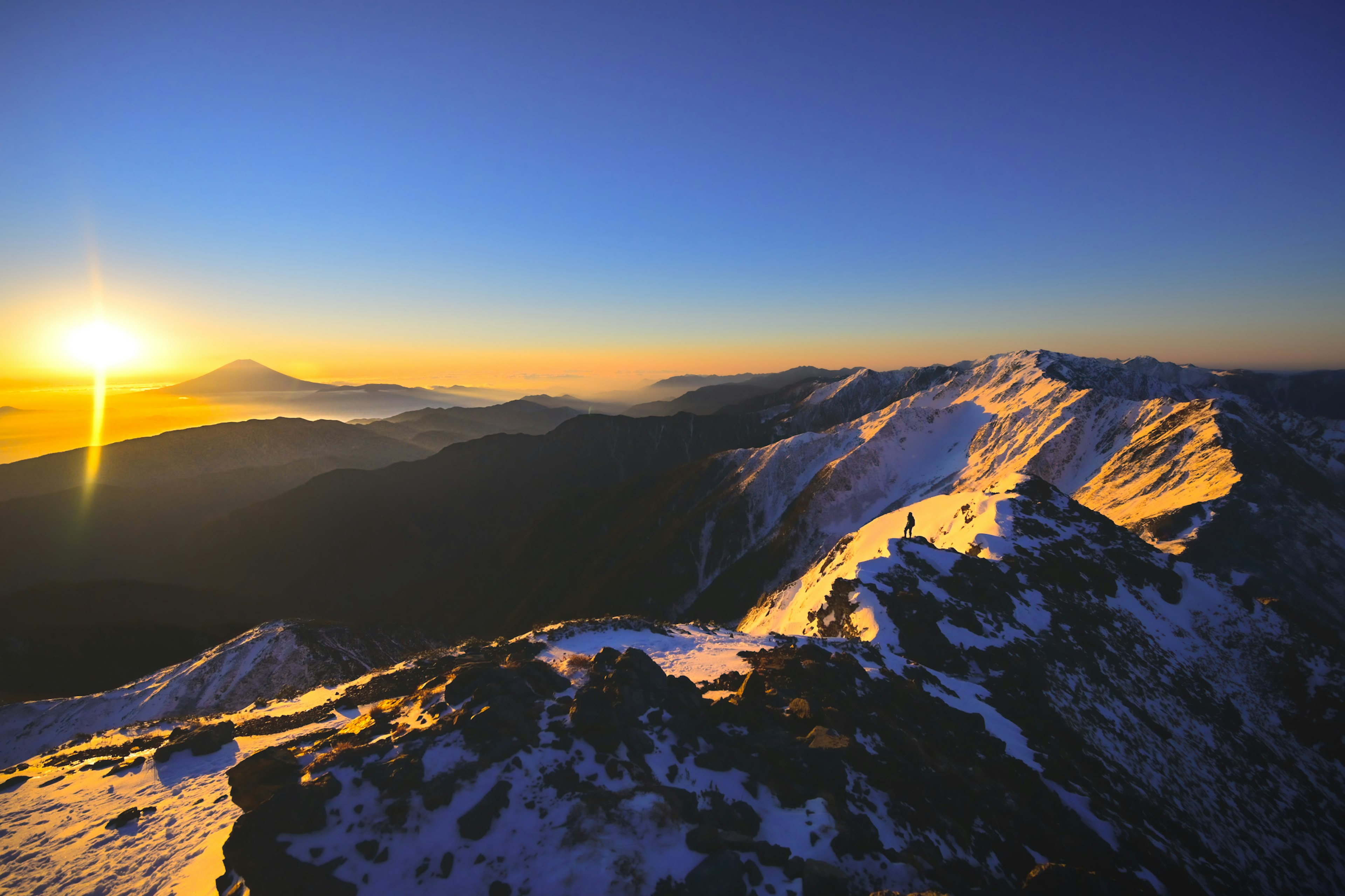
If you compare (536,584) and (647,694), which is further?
(536,584)

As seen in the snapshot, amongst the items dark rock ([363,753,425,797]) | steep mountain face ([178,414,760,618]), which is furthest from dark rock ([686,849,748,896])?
steep mountain face ([178,414,760,618])

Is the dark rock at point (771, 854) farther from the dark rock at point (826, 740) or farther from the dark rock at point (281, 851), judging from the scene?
the dark rock at point (281, 851)

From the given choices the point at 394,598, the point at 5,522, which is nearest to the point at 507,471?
the point at 394,598

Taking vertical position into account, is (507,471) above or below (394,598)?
above

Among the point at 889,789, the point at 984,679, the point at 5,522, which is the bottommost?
the point at 5,522

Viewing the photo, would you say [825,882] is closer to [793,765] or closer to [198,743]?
[793,765]

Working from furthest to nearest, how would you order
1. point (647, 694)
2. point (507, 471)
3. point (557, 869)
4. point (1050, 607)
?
1. point (507, 471)
2. point (1050, 607)
3. point (647, 694)
4. point (557, 869)

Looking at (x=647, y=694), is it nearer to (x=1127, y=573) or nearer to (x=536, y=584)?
(x=1127, y=573)

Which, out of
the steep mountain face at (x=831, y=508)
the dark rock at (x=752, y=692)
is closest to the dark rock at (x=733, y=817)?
the dark rock at (x=752, y=692)
